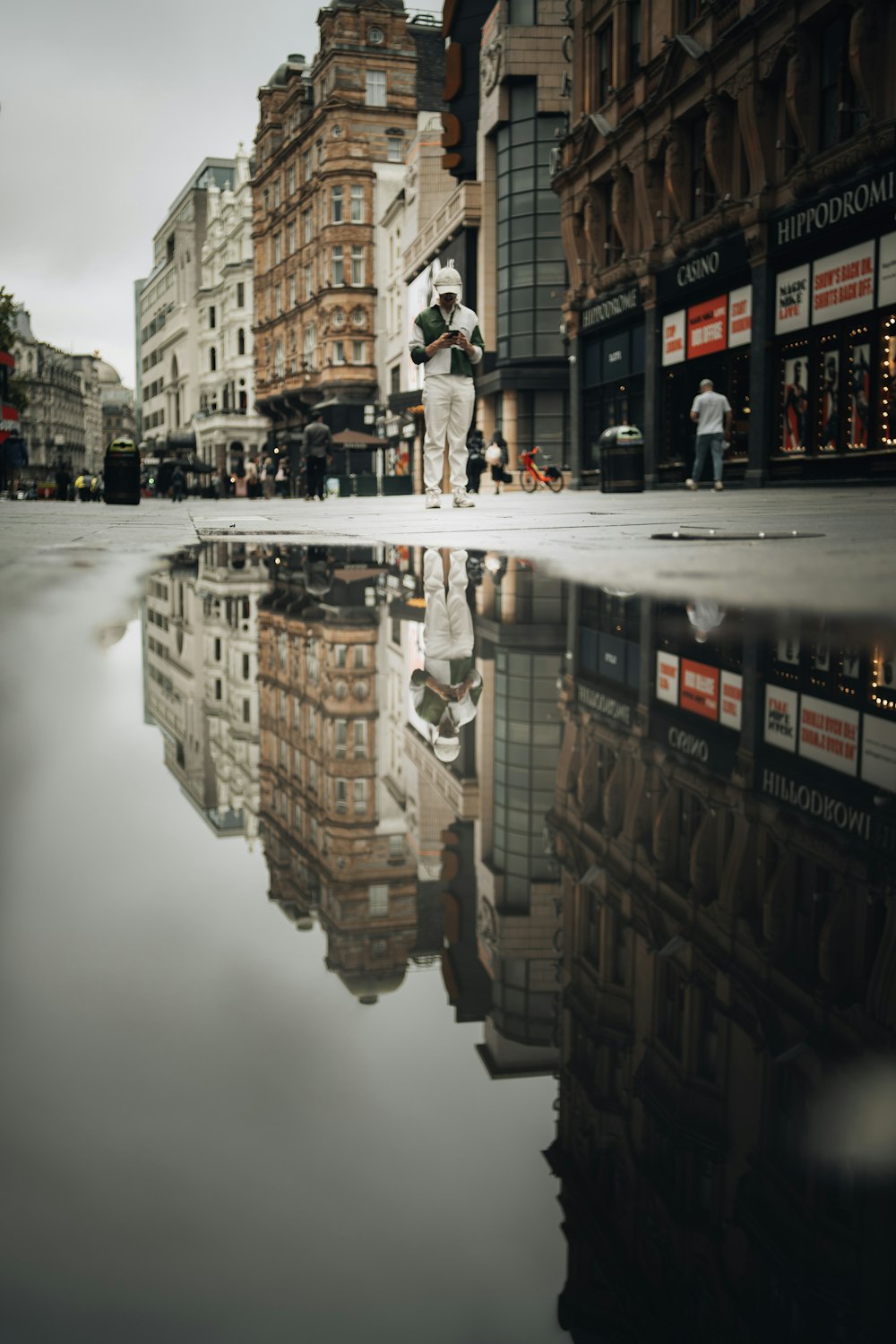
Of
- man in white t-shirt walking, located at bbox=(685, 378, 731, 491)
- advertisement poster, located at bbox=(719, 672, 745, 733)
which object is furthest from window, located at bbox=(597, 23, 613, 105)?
advertisement poster, located at bbox=(719, 672, 745, 733)

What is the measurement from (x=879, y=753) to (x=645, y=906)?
2.79 ft

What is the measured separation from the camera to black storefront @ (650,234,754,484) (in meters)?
26.7

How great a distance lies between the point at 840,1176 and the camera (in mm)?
769

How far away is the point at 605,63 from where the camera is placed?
34500 mm

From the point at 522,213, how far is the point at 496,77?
5.10 meters

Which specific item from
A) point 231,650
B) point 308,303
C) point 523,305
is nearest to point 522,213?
point 523,305

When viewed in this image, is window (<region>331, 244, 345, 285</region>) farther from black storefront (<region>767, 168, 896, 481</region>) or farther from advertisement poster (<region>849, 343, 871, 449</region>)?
advertisement poster (<region>849, 343, 871, 449</region>)

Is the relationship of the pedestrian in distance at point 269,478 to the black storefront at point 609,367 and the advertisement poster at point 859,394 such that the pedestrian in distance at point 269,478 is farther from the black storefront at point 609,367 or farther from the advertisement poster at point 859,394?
the advertisement poster at point 859,394

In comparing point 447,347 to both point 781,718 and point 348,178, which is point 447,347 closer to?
point 781,718

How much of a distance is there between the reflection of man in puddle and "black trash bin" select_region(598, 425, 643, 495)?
21989 mm

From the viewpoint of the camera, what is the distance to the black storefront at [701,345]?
26688mm

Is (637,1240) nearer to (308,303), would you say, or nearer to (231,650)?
(231,650)

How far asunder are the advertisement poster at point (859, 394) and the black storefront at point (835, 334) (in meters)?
0.02

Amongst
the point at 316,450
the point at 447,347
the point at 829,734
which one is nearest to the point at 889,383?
the point at 447,347
